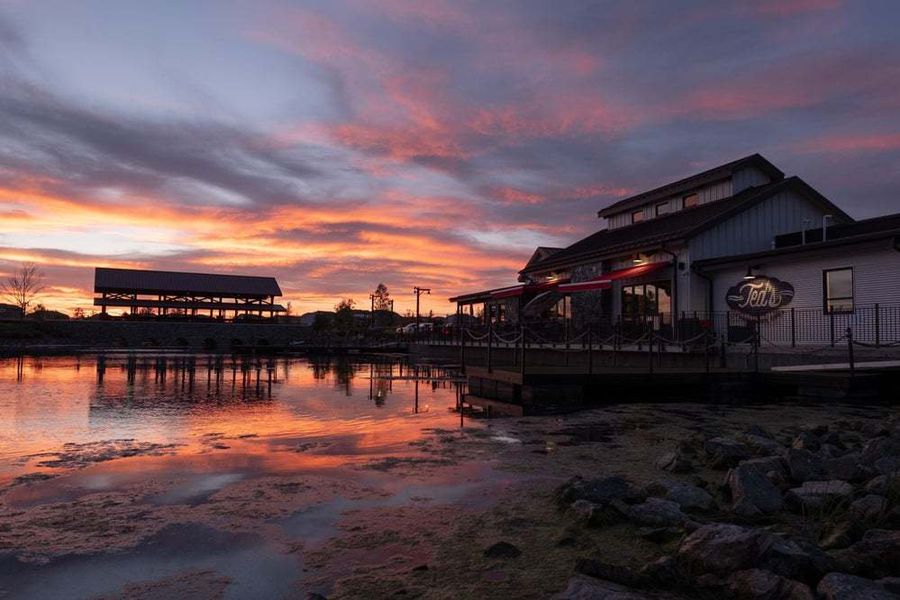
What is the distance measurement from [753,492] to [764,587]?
2.18 metres

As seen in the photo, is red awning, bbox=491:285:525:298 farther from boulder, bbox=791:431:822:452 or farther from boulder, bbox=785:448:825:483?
boulder, bbox=785:448:825:483

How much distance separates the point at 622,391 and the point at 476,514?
11.2 metres

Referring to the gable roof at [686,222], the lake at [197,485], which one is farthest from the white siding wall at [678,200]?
the lake at [197,485]

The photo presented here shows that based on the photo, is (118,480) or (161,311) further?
(161,311)

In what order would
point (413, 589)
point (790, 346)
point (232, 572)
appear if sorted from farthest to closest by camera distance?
1. point (790, 346)
2. point (232, 572)
3. point (413, 589)

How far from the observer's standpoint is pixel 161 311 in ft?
205

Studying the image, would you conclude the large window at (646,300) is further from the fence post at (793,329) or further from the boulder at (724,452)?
the boulder at (724,452)

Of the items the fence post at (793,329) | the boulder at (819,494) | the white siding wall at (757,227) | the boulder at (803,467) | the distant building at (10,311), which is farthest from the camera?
the distant building at (10,311)

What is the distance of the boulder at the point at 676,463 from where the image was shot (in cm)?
713

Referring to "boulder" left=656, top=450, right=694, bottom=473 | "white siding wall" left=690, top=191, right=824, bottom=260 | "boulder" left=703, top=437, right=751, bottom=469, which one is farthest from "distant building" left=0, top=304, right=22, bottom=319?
Result: "boulder" left=703, top=437, right=751, bottom=469

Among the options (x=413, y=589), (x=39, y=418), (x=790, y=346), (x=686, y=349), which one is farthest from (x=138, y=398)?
(x=790, y=346)

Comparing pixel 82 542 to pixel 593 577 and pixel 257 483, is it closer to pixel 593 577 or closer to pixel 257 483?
pixel 257 483

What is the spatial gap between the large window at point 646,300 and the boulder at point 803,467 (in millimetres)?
17678

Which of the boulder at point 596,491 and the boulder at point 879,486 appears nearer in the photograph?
the boulder at point 879,486
